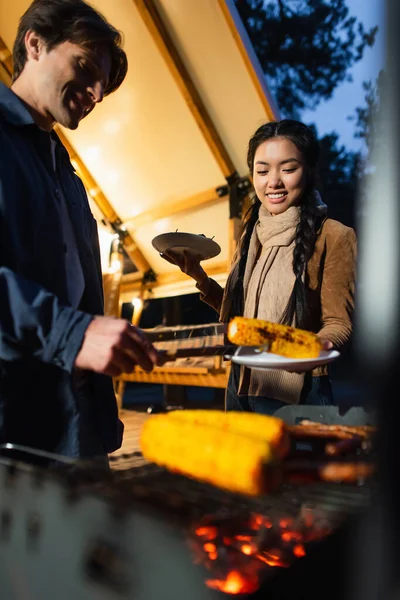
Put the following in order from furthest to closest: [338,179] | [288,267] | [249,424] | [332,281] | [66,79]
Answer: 1. [338,179]
2. [288,267]
3. [332,281]
4. [66,79]
5. [249,424]

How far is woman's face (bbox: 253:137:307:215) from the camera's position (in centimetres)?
156

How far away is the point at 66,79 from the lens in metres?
1.10

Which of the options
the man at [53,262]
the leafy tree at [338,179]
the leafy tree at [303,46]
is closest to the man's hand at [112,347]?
the man at [53,262]

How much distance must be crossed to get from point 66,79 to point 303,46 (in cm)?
663

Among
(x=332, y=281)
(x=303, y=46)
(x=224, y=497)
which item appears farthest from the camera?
(x=303, y=46)

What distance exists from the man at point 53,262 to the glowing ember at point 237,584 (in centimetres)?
39

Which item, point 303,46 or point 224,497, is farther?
point 303,46

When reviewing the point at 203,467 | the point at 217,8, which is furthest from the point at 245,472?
the point at 217,8

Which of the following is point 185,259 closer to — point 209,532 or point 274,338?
point 274,338

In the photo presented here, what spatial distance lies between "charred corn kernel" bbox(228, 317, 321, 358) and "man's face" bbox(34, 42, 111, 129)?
68 centimetres

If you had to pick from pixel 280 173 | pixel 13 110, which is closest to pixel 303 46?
pixel 280 173

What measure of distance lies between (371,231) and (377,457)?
142 millimetres

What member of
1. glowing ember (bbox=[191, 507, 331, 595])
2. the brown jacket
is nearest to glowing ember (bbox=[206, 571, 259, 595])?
glowing ember (bbox=[191, 507, 331, 595])

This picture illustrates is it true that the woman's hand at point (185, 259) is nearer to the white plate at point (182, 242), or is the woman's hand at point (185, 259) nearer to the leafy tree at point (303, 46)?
the white plate at point (182, 242)
